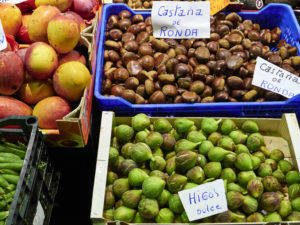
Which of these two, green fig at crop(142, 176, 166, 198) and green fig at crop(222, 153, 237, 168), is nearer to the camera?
green fig at crop(142, 176, 166, 198)

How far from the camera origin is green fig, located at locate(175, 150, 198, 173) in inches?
51.9

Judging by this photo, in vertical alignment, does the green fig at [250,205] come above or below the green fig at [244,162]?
below

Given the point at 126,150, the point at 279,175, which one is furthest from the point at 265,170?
the point at 126,150

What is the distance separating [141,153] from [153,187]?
0.18m

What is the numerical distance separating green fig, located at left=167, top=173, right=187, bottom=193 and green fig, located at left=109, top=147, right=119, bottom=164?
0.29m

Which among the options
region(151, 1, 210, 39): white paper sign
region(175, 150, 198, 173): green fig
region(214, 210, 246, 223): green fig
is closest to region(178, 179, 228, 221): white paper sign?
region(214, 210, 246, 223): green fig

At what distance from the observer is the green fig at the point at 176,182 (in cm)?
128

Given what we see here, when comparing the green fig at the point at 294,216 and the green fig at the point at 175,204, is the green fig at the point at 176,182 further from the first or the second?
the green fig at the point at 294,216

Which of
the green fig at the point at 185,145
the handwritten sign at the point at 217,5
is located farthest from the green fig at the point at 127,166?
the handwritten sign at the point at 217,5

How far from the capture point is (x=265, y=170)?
1384 millimetres

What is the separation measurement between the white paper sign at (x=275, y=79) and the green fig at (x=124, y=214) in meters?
1.01

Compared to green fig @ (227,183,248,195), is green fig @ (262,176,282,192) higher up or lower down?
higher up

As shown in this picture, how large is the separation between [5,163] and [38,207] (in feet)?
0.80

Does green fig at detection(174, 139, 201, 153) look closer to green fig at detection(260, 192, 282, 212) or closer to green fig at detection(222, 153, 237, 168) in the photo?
green fig at detection(222, 153, 237, 168)
